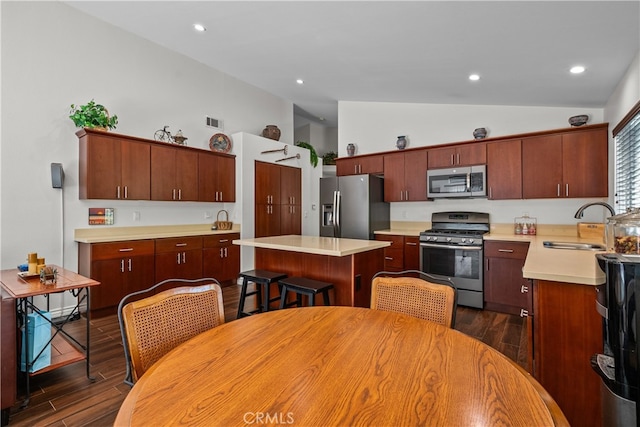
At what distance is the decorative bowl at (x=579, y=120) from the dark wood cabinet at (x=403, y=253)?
2.25 metres

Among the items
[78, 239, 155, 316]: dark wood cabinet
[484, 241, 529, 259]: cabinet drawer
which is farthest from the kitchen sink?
[78, 239, 155, 316]: dark wood cabinet

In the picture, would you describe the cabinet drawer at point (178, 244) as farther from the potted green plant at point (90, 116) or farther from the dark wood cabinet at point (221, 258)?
the potted green plant at point (90, 116)

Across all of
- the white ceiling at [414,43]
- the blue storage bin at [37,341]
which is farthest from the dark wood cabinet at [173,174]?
the blue storage bin at [37,341]

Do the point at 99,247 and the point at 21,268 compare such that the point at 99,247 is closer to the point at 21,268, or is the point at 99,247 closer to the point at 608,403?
the point at 21,268

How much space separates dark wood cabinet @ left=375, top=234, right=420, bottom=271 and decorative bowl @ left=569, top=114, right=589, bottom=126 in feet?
7.37

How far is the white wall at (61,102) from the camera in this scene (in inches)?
128

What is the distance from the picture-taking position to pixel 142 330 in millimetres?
1206

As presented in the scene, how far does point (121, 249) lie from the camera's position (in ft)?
11.9

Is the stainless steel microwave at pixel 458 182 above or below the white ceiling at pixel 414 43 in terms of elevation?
below

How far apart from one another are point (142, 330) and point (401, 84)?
406cm

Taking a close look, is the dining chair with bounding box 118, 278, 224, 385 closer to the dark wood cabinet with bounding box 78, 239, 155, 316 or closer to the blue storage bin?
the blue storage bin

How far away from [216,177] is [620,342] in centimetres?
478

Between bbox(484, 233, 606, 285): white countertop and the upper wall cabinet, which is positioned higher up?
the upper wall cabinet

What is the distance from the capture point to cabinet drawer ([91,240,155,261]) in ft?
11.3
